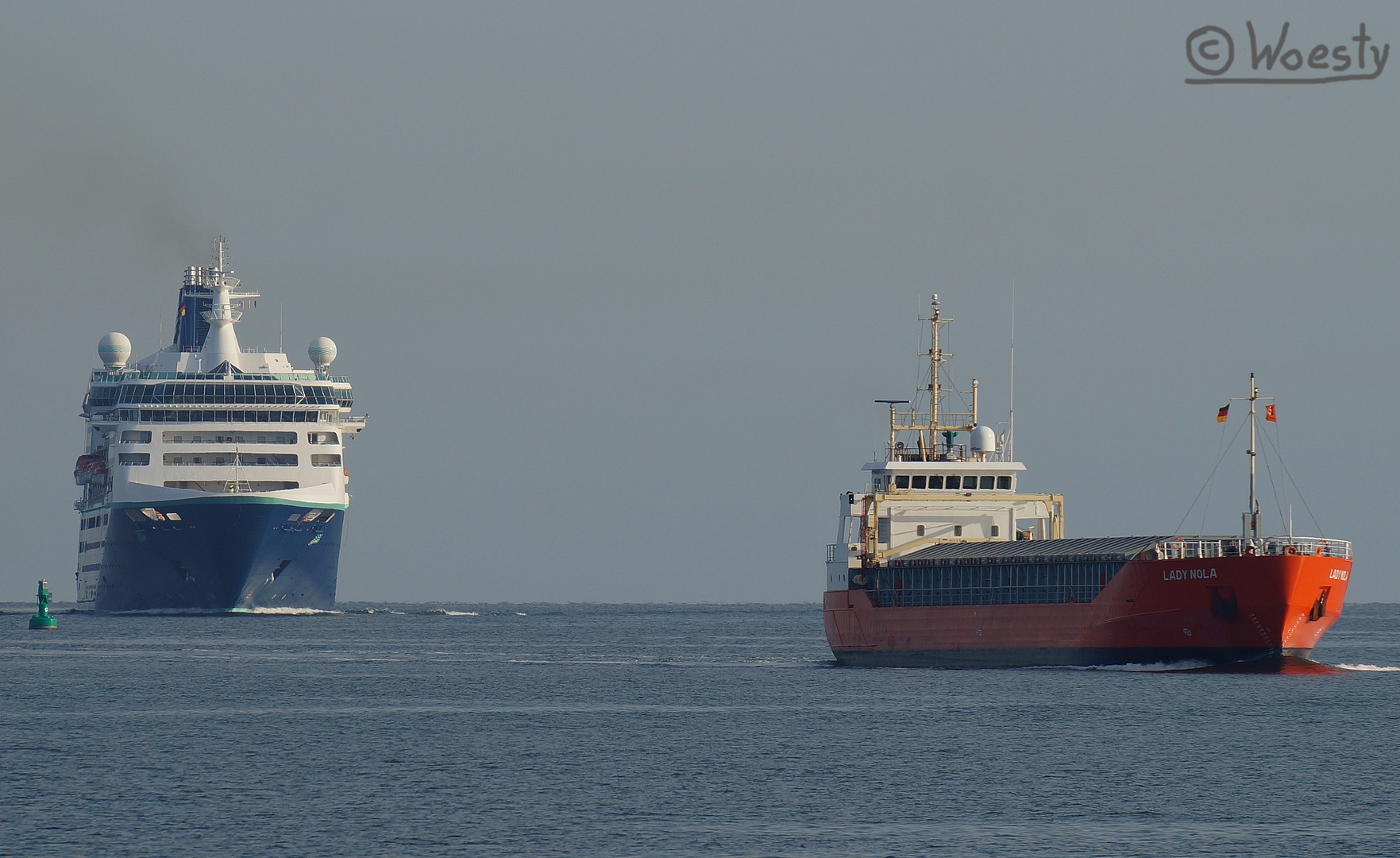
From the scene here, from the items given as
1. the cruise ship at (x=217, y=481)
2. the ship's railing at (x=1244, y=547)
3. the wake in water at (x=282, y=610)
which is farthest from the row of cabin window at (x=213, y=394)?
the ship's railing at (x=1244, y=547)

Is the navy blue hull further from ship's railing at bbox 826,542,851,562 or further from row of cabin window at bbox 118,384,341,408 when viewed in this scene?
ship's railing at bbox 826,542,851,562

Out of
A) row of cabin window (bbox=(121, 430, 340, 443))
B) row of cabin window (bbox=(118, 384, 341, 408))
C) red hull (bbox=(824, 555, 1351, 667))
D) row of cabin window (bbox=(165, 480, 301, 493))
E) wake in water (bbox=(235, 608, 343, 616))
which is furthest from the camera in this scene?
row of cabin window (bbox=(118, 384, 341, 408))

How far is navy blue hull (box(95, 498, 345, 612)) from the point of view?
119188mm

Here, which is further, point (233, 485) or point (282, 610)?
point (233, 485)

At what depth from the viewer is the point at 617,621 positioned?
186750 millimetres

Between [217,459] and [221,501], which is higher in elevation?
[217,459]

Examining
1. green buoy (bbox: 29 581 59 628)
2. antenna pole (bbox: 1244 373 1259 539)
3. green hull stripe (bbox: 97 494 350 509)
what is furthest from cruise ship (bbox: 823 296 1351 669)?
green buoy (bbox: 29 581 59 628)

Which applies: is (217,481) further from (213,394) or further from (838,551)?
(838,551)

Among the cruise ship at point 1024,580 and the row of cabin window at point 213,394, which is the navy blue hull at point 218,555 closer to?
the row of cabin window at point 213,394

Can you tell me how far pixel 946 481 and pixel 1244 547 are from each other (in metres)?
17.0

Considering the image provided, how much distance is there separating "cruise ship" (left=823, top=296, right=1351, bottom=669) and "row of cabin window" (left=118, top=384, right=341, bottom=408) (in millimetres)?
60511

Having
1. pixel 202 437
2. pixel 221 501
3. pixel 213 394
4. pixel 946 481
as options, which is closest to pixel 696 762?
pixel 946 481

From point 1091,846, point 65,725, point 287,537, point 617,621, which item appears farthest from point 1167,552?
point 617,621

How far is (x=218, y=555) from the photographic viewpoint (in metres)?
119
